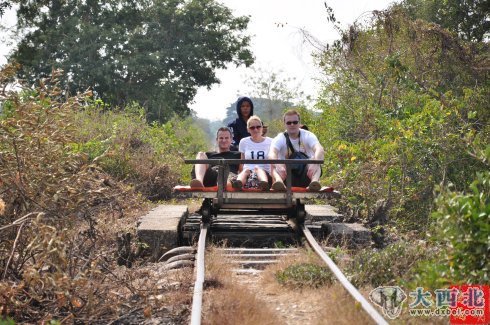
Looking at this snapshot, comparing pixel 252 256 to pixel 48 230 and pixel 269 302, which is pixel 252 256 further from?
A: pixel 48 230

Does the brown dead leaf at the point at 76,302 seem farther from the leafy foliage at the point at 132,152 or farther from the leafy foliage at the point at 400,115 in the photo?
the leafy foliage at the point at 132,152

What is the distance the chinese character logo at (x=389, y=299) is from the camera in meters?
5.68

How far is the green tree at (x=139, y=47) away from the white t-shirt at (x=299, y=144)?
93.0 feet

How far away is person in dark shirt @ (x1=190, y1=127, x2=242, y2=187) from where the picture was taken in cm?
977

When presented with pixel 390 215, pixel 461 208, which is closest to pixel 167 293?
pixel 461 208

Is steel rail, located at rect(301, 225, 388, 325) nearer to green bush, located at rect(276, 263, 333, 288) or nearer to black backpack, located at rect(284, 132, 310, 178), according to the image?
green bush, located at rect(276, 263, 333, 288)

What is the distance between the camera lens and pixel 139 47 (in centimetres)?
4053

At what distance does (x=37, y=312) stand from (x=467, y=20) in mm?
21696

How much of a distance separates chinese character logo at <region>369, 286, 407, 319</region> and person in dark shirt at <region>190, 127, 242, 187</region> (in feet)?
12.3

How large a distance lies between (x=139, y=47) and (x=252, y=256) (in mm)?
33588

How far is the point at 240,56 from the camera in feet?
140

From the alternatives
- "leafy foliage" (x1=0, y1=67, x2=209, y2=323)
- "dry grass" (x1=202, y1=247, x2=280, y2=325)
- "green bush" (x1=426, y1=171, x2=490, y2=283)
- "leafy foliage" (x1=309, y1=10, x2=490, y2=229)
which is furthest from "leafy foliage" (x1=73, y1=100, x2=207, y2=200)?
"green bush" (x1=426, y1=171, x2=490, y2=283)

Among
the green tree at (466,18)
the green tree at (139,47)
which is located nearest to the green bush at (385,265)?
the green tree at (466,18)

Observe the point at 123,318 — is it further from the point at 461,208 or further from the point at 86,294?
A: the point at 461,208
